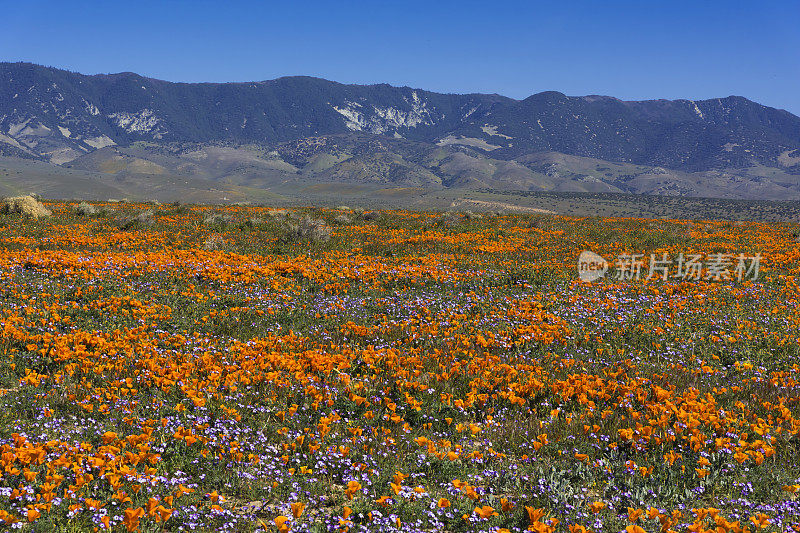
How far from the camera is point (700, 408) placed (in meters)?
5.71

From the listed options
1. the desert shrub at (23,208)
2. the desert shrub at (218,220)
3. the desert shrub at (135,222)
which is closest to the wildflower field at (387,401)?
the desert shrub at (135,222)

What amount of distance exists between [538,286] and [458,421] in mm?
7314

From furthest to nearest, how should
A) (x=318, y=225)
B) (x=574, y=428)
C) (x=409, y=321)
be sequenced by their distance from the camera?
(x=318, y=225) → (x=409, y=321) → (x=574, y=428)

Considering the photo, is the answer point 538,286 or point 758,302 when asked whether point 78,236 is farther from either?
point 758,302

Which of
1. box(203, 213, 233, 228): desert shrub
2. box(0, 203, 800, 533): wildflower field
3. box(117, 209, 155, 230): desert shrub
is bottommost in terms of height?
box(0, 203, 800, 533): wildflower field

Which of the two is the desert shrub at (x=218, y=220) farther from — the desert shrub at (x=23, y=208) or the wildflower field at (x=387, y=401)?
the wildflower field at (x=387, y=401)

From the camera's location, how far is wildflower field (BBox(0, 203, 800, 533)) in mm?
4238

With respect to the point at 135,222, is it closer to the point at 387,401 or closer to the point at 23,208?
the point at 23,208

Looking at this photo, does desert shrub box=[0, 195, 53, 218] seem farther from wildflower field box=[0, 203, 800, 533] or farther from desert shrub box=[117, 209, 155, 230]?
wildflower field box=[0, 203, 800, 533]

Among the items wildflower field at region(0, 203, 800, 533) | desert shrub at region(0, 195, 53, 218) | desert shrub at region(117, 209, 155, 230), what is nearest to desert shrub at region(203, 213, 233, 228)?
desert shrub at region(117, 209, 155, 230)

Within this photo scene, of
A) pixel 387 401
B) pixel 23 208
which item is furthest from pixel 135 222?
pixel 387 401

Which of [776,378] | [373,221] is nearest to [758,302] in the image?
[776,378]

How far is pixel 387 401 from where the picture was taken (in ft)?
20.0

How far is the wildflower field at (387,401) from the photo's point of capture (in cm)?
424
